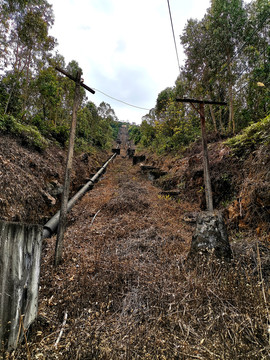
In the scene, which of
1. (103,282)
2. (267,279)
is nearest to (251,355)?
(267,279)

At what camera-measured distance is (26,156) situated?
5707 millimetres

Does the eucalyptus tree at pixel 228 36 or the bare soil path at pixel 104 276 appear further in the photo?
the eucalyptus tree at pixel 228 36

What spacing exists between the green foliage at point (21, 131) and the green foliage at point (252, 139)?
750 centimetres

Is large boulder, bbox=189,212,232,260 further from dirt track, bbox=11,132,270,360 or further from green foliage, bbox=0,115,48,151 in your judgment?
green foliage, bbox=0,115,48,151

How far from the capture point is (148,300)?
225 centimetres

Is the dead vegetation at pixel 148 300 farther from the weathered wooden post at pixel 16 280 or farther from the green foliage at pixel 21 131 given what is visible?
the green foliage at pixel 21 131

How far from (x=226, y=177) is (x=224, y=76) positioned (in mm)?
6927

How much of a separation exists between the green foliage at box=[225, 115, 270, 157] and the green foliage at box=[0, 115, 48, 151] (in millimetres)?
7503

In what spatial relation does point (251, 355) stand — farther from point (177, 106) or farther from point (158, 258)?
point (177, 106)

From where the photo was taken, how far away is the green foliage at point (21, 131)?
18.6 ft

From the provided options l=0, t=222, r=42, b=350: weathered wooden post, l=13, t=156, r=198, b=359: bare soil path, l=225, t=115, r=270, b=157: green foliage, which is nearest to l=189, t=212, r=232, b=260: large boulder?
l=13, t=156, r=198, b=359: bare soil path

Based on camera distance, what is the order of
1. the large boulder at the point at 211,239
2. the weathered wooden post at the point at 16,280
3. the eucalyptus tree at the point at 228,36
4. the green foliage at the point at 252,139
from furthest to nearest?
the eucalyptus tree at the point at 228,36, the green foliage at the point at 252,139, the large boulder at the point at 211,239, the weathered wooden post at the point at 16,280

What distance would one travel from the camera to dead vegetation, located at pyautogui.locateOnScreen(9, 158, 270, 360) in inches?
57.8

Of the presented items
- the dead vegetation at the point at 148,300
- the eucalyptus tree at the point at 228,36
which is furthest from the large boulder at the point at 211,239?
the eucalyptus tree at the point at 228,36
